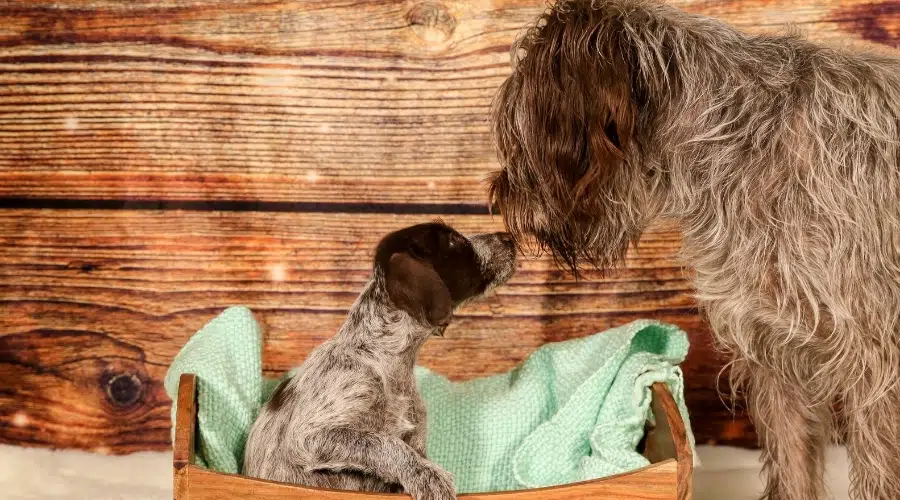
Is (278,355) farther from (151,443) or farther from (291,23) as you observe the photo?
(291,23)

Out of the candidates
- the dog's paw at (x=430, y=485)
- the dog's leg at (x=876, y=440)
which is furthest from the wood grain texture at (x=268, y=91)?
the dog's leg at (x=876, y=440)

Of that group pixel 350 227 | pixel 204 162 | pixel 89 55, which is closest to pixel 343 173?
pixel 350 227

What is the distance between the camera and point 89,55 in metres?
1.99

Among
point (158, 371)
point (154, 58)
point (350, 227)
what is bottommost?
point (158, 371)

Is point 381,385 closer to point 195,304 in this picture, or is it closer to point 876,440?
point 195,304

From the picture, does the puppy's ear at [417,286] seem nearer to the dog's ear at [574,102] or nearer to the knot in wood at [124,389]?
the dog's ear at [574,102]

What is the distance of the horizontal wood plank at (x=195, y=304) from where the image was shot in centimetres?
209

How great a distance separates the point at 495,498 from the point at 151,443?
118 centimetres

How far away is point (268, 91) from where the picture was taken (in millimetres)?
1997

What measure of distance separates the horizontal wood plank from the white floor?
61mm

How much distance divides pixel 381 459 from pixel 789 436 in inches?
31.7

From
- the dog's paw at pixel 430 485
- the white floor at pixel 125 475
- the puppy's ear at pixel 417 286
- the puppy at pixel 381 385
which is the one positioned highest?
the puppy's ear at pixel 417 286

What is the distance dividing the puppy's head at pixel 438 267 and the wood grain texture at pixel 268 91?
0.39m

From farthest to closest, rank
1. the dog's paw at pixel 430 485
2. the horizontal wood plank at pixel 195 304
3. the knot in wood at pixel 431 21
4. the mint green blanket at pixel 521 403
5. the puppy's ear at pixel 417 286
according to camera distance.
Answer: the horizontal wood plank at pixel 195 304, the knot in wood at pixel 431 21, the mint green blanket at pixel 521 403, the puppy's ear at pixel 417 286, the dog's paw at pixel 430 485
